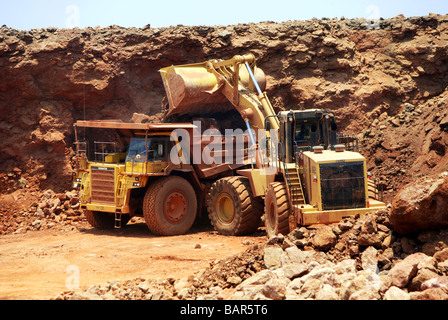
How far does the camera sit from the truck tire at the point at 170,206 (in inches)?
603

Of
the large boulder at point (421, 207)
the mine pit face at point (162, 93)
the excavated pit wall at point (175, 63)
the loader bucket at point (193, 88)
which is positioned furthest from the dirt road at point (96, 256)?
the excavated pit wall at point (175, 63)

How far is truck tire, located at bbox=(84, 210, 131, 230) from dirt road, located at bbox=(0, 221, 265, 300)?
279 mm

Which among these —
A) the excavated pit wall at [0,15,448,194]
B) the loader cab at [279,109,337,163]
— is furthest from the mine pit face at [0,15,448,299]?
the loader cab at [279,109,337,163]

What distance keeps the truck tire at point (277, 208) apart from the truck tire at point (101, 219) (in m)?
5.59

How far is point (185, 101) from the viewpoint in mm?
16234

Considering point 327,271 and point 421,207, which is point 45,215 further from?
point 421,207

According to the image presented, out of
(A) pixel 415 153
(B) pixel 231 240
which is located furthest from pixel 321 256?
(A) pixel 415 153

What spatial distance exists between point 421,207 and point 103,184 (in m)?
9.68

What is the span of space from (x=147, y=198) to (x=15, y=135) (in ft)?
27.9

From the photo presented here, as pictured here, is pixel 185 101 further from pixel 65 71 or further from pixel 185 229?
pixel 65 71

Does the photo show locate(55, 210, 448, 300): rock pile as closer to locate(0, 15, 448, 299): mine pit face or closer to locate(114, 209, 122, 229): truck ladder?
locate(0, 15, 448, 299): mine pit face

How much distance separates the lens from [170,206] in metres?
15.7

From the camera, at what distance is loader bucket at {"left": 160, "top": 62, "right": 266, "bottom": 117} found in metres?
16.1

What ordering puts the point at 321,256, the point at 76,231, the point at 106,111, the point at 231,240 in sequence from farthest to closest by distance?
the point at 106,111 < the point at 76,231 < the point at 231,240 < the point at 321,256
